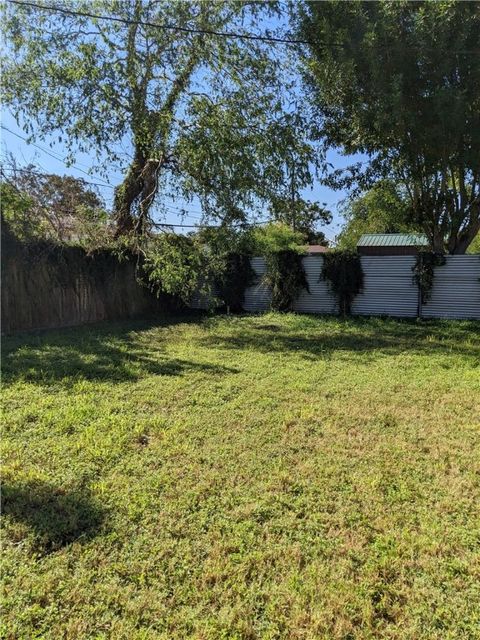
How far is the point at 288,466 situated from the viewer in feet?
8.43

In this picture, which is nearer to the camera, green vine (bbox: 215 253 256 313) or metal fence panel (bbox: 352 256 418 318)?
metal fence panel (bbox: 352 256 418 318)

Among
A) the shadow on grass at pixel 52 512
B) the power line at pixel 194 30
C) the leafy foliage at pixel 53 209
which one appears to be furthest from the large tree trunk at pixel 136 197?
the shadow on grass at pixel 52 512

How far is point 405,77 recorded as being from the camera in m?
6.62

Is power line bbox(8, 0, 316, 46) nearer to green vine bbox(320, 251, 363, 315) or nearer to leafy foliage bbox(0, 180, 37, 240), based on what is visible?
leafy foliage bbox(0, 180, 37, 240)

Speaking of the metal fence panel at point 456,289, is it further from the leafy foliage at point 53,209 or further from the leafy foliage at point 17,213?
the leafy foliage at point 17,213

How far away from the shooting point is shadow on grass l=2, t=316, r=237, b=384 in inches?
A: 178

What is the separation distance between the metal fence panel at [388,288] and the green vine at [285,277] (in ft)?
4.83

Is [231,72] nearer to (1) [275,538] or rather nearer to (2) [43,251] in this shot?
(2) [43,251]

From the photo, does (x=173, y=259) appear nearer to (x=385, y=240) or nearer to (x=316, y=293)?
(x=316, y=293)

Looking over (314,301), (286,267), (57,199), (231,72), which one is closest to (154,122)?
(231,72)

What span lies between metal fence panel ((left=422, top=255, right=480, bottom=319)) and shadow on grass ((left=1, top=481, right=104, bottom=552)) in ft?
28.2

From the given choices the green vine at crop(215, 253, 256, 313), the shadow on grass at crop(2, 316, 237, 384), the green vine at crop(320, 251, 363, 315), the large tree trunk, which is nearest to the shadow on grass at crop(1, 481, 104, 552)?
the shadow on grass at crop(2, 316, 237, 384)

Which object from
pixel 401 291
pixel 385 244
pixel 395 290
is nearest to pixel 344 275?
pixel 395 290

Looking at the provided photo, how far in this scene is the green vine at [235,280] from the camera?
10.9m
